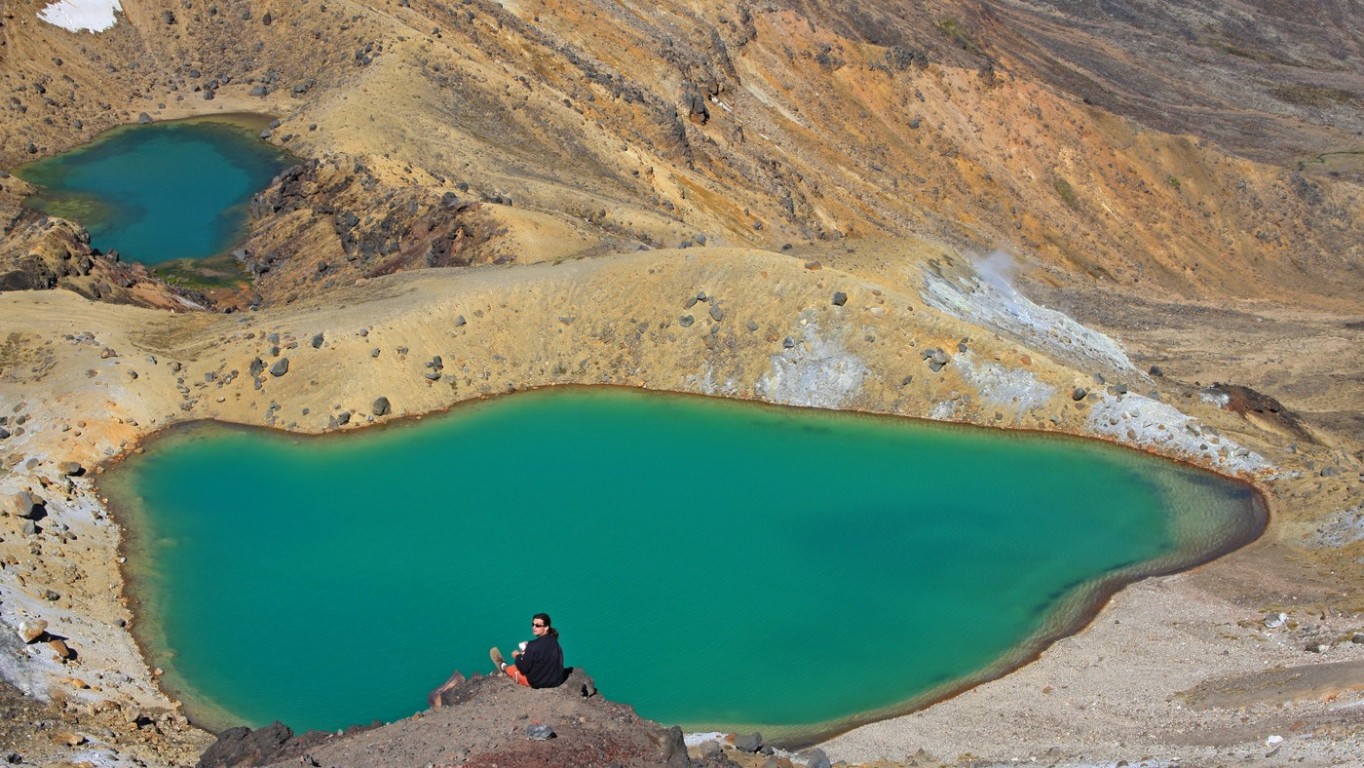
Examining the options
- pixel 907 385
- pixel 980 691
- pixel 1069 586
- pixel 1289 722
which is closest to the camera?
pixel 1289 722

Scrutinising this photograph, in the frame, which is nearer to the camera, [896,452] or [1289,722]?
[1289,722]

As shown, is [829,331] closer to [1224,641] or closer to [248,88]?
[1224,641]

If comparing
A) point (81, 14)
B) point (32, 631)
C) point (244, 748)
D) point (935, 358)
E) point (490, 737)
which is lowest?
point (490, 737)

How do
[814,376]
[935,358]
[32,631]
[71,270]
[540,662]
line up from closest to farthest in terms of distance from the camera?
[540,662]
[32,631]
[935,358]
[814,376]
[71,270]

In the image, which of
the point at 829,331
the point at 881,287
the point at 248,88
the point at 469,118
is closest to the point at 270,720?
the point at 829,331

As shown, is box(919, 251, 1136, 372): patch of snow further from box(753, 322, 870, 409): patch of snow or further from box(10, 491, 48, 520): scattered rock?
box(10, 491, 48, 520): scattered rock

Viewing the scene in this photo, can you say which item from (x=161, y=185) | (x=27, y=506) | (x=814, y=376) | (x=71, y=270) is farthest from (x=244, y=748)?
(x=161, y=185)

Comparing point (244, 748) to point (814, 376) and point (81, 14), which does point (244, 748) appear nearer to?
point (814, 376)
